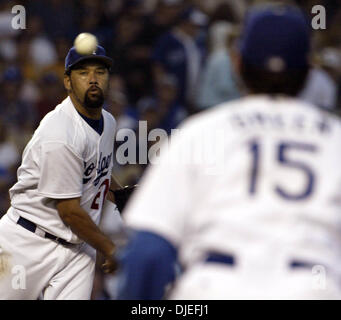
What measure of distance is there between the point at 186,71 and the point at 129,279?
24.1 feet

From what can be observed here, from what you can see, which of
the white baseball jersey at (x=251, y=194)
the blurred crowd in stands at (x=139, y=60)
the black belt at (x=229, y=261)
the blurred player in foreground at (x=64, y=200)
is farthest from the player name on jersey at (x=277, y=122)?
the blurred crowd in stands at (x=139, y=60)

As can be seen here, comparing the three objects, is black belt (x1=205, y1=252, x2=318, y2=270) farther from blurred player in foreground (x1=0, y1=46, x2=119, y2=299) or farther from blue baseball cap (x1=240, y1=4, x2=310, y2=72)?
blurred player in foreground (x1=0, y1=46, x2=119, y2=299)

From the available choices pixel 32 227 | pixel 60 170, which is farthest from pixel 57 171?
pixel 32 227

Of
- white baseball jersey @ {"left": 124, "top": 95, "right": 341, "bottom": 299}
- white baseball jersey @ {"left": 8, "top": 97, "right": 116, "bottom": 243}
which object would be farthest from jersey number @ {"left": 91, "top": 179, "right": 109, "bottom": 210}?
white baseball jersey @ {"left": 124, "top": 95, "right": 341, "bottom": 299}

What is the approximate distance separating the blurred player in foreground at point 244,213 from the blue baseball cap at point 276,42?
0.48 feet

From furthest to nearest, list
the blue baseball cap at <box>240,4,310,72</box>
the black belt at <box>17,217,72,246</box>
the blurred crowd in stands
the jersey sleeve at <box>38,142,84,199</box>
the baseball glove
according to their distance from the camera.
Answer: the blurred crowd in stands < the baseball glove < the black belt at <box>17,217,72,246</box> < the jersey sleeve at <box>38,142,84,199</box> < the blue baseball cap at <box>240,4,310,72</box>

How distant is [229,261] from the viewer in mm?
A: 2328

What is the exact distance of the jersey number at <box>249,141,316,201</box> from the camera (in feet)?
7.64

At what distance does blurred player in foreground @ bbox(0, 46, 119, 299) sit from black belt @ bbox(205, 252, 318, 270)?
106 inches

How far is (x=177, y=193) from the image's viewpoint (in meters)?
2.34

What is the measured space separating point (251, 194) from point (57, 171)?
9.20 feet

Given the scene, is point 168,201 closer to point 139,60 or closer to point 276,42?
point 276,42

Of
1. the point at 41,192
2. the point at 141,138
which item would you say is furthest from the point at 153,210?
the point at 141,138

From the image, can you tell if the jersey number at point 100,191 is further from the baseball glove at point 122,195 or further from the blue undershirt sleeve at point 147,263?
the blue undershirt sleeve at point 147,263
